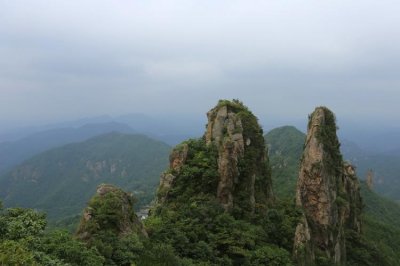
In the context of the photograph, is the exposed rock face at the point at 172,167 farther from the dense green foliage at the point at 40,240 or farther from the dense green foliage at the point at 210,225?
the dense green foliage at the point at 40,240

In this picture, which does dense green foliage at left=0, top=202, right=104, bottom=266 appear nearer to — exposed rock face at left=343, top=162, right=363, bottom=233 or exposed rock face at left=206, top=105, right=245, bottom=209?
exposed rock face at left=206, top=105, right=245, bottom=209

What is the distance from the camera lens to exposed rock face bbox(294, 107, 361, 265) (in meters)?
30.0

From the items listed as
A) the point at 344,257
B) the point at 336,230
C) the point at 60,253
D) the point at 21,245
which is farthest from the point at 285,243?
the point at 21,245

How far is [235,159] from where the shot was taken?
27312 millimetres

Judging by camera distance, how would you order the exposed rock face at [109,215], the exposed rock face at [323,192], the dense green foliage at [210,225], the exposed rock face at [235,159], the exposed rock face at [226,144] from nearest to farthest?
1. the exposed rock face at [109,215]
2. the dense green foliage at [210,225]
3. the exposed rock face at [226,144]
4. the exposed rock face at [235,159]
5. the exposed rock face at [323,192]

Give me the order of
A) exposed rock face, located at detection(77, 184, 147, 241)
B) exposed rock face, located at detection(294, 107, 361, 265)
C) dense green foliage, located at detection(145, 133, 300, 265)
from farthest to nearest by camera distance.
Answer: exposed rock face, located at detection(294, 107, 361, 265), dense green foliage, located at detection(145, 133, 300, 265), exposed rock face, located at detection(77, 184, 147, 241)

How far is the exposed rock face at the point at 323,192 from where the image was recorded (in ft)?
98.6

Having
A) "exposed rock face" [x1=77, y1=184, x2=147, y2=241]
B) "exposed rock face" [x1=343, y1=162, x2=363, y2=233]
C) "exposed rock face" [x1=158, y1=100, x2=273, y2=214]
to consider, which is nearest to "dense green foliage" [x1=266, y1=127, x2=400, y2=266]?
"exposed rock face" [x1=343, y1=162, x2=363, y2=233]

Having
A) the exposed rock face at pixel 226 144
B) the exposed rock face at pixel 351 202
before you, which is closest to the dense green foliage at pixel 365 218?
the exposed rock face at pixel 351 202

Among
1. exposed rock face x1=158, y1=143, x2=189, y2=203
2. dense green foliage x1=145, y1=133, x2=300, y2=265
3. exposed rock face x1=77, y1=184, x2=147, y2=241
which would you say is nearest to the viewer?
exposed rock face x1=77, y1=184, x2=147, y2=241

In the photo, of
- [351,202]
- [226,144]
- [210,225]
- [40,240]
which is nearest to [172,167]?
[226,144]

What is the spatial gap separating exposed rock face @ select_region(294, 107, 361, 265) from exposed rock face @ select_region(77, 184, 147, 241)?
1123 cm

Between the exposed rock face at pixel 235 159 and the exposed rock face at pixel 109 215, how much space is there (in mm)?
6120

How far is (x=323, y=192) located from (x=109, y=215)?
16.6m
